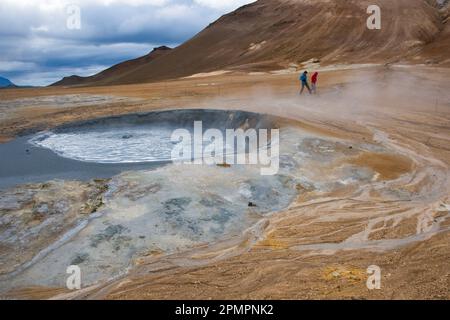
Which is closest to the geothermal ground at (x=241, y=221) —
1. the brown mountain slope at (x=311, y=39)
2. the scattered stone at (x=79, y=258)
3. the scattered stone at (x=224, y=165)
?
the scattered stone at (x=79, y=258)

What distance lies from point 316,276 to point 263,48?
4365 centimetres

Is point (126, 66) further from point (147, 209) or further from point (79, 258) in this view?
point (79, 258)

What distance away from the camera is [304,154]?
421 inches

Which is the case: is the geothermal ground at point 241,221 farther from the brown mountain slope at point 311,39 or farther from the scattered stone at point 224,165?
the brown mountain slope at point 311,39

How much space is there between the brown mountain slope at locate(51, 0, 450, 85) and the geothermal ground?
24987mm

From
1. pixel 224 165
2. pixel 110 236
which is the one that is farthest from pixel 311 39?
pixel 110 236

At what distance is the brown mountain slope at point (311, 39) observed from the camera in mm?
38094

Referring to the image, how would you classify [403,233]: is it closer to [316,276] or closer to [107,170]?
[316,276]

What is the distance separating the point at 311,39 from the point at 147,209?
39.2 m

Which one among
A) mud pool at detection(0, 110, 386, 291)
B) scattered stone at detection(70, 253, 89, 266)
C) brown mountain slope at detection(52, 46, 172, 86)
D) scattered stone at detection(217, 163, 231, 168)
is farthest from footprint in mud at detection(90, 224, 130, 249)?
brown mountain slope at detection(52, 46, 172, 86)

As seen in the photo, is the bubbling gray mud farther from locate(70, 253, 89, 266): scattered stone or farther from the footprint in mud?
locate(70, 253, 89, 266): scattered stone

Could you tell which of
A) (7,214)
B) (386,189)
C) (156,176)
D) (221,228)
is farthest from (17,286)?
(386,189)

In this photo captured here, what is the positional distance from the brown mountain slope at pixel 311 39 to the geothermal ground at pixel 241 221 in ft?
82.0

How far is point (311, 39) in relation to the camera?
1710 inches
